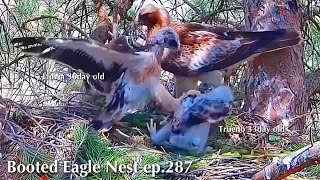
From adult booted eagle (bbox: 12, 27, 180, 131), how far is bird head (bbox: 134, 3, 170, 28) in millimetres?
52

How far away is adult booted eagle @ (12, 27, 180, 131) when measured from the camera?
0.99 m

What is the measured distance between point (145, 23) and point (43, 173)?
1.04 feet

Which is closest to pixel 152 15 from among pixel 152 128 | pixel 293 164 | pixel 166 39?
pixel 166 39

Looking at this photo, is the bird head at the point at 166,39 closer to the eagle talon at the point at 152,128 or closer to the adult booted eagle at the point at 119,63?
the adult booted eagle at the point at 119,63

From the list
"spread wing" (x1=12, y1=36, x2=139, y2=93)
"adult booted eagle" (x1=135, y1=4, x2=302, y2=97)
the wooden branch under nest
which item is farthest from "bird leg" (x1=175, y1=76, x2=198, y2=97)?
the wooden branch under nest

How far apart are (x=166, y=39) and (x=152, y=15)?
67 millimetres

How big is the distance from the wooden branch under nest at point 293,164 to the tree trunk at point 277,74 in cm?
24

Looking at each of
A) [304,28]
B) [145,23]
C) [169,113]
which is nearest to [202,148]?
[169,113]

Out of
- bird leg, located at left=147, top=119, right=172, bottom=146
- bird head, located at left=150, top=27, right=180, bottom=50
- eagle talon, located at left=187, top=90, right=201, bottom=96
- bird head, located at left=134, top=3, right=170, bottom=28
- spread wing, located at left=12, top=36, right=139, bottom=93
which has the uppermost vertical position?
bird head, located at left=134, top=3, right=170, bottom=28

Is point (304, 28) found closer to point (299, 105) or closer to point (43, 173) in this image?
point (299, 105)

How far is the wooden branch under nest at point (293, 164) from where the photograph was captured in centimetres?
83

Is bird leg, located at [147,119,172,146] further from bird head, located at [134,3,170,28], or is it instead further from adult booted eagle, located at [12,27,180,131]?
bird head, located at [134,3,170,28]

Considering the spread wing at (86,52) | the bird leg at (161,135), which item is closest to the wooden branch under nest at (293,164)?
the bird leg at (161,135)

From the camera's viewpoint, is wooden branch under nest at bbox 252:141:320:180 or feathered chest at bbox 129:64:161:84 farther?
feathered chest at bbox 129:64:161:84
